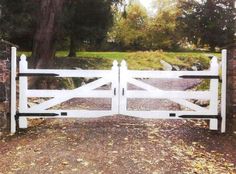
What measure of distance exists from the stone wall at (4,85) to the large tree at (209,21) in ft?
123

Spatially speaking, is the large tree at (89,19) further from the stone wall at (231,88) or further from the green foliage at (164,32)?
the green foliage at (164,32)

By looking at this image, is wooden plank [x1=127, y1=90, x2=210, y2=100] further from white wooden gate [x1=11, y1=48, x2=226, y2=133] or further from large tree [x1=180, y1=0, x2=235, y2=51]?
large tree [x1=180, y1=0, x2=235, y2=51]

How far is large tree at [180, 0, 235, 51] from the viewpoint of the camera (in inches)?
1746

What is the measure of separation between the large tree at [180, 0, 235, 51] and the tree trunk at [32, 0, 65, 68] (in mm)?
32762

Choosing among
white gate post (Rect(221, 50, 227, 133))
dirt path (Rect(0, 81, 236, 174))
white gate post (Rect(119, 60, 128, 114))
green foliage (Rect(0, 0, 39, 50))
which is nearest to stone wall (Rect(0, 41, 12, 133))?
dirt path (Rect(0, 81, 236, 174))

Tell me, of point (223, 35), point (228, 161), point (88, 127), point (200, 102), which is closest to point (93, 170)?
point (228, 161)

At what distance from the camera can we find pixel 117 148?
7160mm

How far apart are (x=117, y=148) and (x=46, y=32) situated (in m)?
7.17

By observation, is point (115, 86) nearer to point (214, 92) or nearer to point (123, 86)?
point (123, 86)

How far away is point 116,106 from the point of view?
8602 mm

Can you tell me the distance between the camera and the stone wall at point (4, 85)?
8.60 meters

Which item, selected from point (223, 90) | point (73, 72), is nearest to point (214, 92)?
point (223, 90)

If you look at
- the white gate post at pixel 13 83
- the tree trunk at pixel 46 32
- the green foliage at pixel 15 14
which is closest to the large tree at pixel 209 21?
the green foliage at pixel 15 14

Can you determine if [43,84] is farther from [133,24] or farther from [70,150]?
[133,24]
